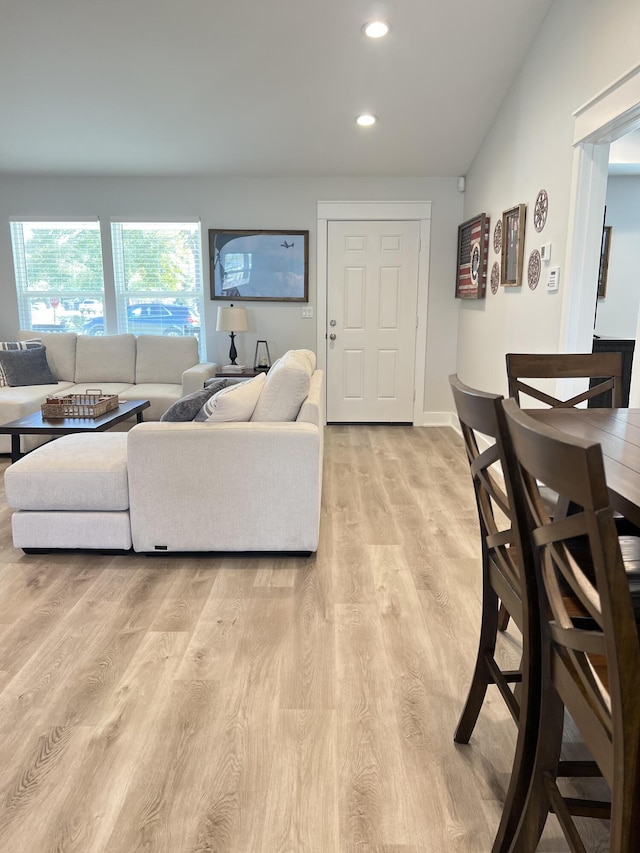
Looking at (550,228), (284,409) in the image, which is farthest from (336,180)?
(284,409)

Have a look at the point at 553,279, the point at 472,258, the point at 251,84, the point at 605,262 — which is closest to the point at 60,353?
the point at 251,84

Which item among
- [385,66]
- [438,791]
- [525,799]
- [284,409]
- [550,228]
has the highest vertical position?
[385,66]

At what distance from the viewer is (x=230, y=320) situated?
5266 millimetres

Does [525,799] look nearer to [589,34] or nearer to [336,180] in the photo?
[589,34]

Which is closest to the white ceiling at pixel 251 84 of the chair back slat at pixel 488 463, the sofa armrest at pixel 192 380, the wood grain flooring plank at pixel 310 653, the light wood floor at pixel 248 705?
the sofa armrest at pixel 192 380

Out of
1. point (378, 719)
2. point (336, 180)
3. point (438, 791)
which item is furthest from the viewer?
point (336, 180)

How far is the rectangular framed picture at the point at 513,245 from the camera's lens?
148 inches

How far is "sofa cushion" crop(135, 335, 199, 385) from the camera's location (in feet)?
17.6

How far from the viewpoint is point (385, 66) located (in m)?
3.87

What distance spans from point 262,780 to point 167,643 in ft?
2.44

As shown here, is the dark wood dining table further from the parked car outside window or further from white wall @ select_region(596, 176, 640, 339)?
the parked car outside window

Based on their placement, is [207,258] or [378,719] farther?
[207,258]

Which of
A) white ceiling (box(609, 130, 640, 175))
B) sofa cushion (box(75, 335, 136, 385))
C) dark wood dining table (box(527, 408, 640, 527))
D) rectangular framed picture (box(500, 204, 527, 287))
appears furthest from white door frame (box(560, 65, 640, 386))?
sofa cushion (box(75, 335, 136, 385))

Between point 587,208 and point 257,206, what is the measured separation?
3.33 meters
